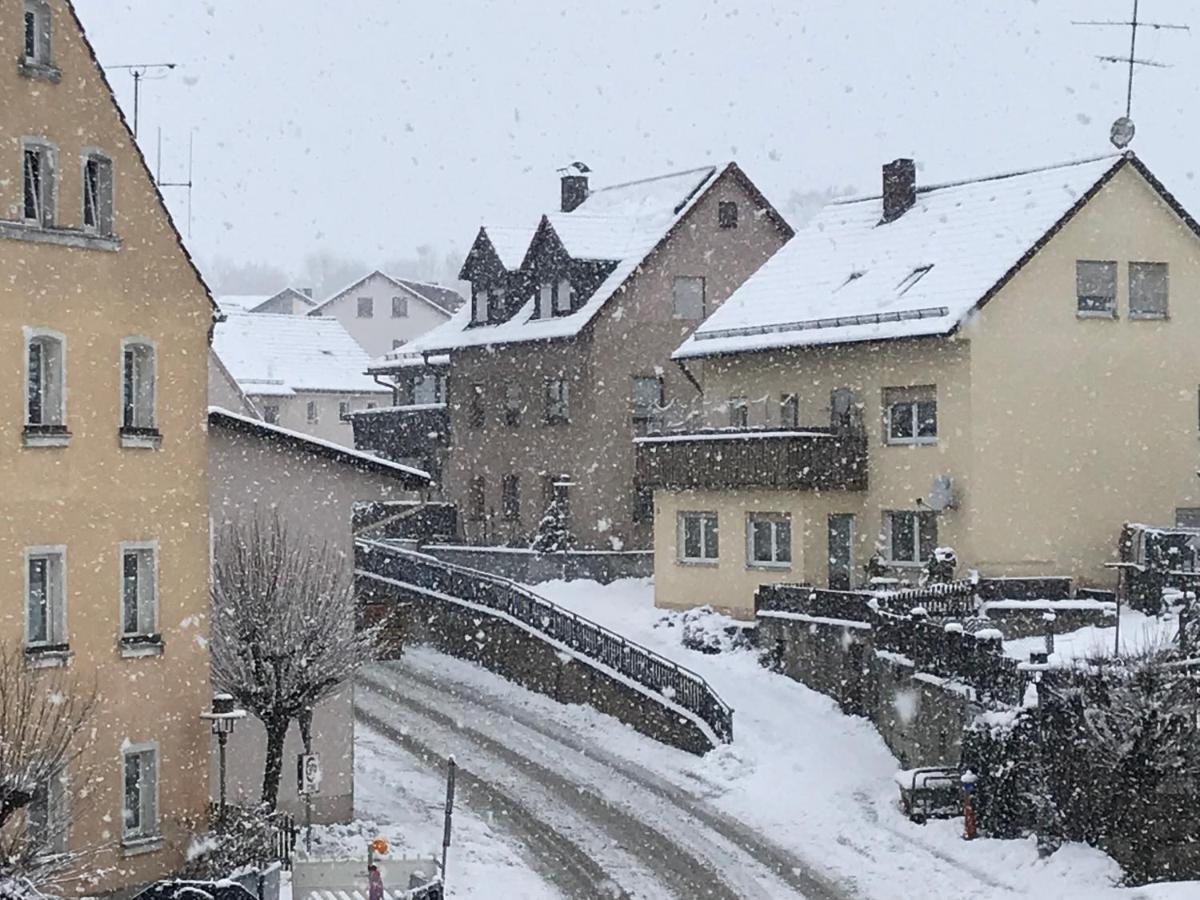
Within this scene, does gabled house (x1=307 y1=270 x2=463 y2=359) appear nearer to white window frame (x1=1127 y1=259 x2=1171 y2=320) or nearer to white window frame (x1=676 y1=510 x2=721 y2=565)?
white window frame (x1=676 y1=510 x2=721 y2=565)

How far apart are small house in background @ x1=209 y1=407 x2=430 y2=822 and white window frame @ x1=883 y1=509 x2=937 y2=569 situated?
14.2 meters

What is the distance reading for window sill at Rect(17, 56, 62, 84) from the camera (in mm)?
25047

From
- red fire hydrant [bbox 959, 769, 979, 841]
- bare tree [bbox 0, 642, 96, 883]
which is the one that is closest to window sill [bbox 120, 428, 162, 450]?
bare tree [bbox 0, 642, 96, 883]

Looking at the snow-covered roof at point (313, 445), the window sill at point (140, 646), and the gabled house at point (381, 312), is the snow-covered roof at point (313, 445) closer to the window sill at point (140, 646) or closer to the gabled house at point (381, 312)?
the window sill at point (140, 646)

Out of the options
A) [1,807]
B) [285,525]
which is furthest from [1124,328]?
[1,807]

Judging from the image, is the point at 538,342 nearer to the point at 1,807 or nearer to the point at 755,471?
the point at 755,471

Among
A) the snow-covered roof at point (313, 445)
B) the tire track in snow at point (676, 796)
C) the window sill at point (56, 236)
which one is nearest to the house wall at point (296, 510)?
the snow-covered roof at point (313, 445)

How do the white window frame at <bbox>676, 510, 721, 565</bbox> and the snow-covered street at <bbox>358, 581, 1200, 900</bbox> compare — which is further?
the white window frame at <bbox>676, 510, 721, 565</bbox>

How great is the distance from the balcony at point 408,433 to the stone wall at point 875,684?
20.5 meters

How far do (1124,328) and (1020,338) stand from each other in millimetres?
2729

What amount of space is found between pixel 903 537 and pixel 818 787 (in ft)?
34.6

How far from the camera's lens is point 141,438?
27.1 m

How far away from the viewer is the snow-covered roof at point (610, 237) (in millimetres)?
53375

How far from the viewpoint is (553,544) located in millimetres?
53125
